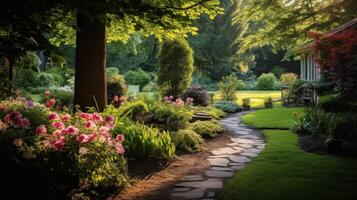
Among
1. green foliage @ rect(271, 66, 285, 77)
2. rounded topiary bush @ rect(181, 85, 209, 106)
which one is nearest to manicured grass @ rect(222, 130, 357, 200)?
rounded topiary bush @ rect(181, 85, 209, 106)

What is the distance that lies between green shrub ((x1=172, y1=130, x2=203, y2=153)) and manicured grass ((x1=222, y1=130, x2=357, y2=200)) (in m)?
1.41

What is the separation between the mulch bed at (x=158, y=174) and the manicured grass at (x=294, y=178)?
2.82 feet

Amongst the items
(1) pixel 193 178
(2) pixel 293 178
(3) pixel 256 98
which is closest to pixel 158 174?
(1) pixel 193 178

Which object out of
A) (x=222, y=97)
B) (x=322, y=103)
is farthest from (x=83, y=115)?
(x=222, y=97)

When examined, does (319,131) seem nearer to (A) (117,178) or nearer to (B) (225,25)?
(A) (117,178)

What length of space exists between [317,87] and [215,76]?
24246 millimetres

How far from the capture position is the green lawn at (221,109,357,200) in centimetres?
530

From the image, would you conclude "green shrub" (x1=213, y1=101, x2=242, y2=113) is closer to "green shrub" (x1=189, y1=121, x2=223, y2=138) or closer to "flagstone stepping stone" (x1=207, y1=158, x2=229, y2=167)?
"green shrub" (x1=189, y1=121, x2=223, y2=138)

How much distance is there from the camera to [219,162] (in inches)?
291

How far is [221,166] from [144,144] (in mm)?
1403

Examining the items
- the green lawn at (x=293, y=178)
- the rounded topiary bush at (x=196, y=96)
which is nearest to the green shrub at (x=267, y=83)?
the rounded topiary bush at (x=196, y=96)

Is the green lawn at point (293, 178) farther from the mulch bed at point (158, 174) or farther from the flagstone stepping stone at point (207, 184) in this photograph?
the mulch bed at point (158, 174)

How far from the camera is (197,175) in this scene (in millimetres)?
6441

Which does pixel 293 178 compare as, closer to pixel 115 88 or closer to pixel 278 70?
pixel 115 88
